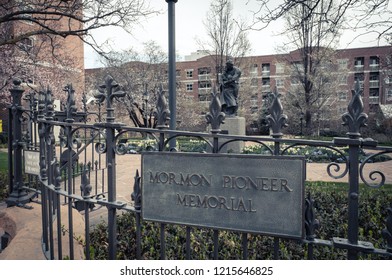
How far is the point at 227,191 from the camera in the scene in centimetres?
206

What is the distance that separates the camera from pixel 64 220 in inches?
166

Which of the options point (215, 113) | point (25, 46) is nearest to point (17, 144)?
point (215, 113)

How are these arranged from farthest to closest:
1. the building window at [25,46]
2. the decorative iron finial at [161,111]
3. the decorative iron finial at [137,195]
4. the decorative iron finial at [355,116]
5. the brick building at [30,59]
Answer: the brick building at [30,59] < the building window at [25,46] < the decorative iron finial at [137,195] < the decorative iron finial at [161,111] < the decorative iron finial at [355,116]

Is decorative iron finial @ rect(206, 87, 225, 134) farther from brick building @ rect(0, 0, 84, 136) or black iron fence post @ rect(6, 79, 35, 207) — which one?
black iron fence post @ rect(6, 79, 35, 207)

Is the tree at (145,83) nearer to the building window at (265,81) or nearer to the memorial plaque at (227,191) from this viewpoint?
the building window at (265,81)

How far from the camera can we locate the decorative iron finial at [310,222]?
1.92 metres

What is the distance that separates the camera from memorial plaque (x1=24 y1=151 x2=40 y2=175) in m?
4.62

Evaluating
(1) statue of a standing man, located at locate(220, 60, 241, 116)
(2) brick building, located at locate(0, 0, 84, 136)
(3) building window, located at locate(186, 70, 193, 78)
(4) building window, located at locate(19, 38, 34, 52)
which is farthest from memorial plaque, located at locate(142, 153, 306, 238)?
(3) building window, located at locate(186, 70, 193, 78)

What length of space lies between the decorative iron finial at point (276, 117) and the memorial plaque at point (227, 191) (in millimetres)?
175

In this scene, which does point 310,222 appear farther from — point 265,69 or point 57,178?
point 265,69

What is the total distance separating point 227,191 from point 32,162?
3.80m

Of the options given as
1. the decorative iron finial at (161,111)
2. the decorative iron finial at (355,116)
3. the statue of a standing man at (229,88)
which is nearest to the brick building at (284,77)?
the statue of a standing man at (229,88)

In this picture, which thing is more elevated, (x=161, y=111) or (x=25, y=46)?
(x=25, y=46)
